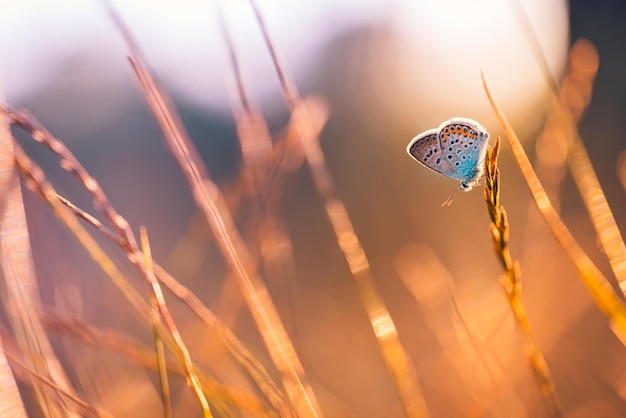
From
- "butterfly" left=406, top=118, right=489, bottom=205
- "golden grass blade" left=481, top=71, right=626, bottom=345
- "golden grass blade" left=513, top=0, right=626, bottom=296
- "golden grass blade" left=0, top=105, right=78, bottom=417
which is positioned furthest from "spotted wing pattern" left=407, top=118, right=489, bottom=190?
"golden grass blade" left=0, top=105, right=78, bottom=417

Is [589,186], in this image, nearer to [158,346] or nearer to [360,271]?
[360,271]

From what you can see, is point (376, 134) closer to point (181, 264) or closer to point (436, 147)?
point (181, 264)

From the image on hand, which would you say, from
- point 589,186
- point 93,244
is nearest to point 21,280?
point 93,244

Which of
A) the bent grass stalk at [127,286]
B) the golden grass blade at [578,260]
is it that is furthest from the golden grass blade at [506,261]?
the bent grass stalk at [127,286]

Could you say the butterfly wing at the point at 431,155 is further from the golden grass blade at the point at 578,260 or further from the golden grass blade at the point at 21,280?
the golden grass blade at the point at 21,280

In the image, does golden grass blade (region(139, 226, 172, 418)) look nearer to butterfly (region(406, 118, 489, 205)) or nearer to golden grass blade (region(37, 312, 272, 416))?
golden grass blade (region(37, 312, 272, 416))

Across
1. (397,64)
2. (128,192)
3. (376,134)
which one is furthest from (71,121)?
(397,64)
